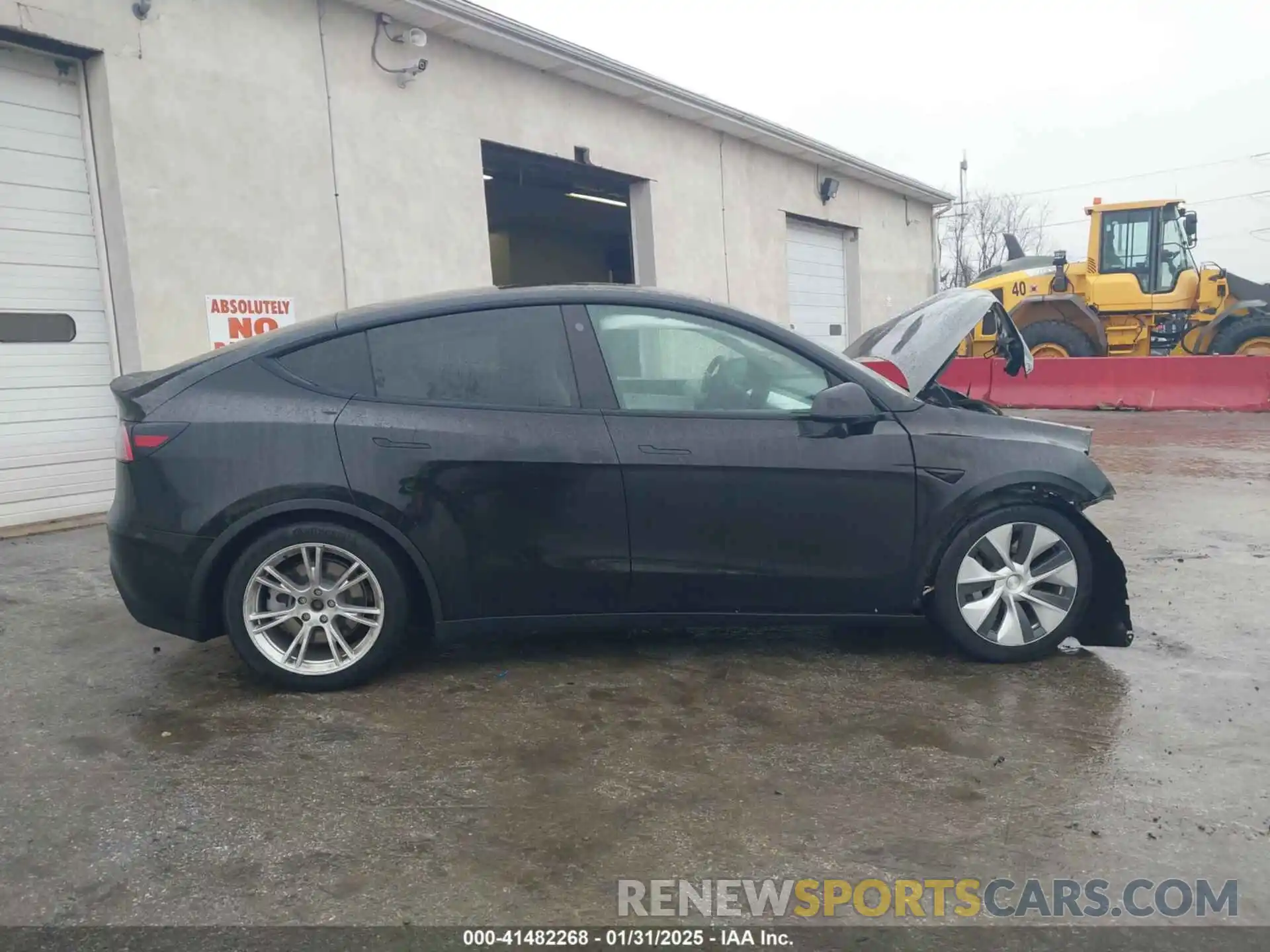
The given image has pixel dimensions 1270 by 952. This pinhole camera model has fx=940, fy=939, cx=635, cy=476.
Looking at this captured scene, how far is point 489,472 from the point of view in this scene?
3.67 m

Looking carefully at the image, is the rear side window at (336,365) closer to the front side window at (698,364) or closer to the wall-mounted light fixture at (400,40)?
the front side window at (698,364)

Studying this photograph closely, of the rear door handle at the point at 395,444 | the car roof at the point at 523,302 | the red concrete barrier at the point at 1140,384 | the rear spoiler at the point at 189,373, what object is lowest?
the red concrete barrier at the point at 1140,384

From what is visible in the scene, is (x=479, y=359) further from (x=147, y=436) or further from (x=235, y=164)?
(x=235, y=164)

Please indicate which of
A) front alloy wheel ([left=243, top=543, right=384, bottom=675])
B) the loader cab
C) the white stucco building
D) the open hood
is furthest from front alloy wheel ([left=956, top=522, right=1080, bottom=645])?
the loader cab

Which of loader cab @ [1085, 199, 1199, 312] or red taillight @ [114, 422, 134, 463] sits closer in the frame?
red taillight @ [114, 422, 134, 463]

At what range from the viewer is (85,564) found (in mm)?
5871

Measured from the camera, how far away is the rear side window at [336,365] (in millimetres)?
3727

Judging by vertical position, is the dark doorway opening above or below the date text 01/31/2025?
above

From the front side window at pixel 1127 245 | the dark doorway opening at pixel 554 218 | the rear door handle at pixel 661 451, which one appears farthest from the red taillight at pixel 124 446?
the front side window at pixel 1127 245

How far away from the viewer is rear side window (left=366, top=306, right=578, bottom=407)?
3.77 meters

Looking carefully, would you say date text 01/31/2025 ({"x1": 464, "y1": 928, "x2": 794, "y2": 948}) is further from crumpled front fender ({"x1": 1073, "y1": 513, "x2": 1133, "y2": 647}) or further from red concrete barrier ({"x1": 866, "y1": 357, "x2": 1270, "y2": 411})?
red concrete barrier ({"x1": 866, "y1": 357, "x2": 1270, "y2": 411})

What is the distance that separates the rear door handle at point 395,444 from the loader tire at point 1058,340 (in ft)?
46.4

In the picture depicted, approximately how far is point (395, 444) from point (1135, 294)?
49.7ft

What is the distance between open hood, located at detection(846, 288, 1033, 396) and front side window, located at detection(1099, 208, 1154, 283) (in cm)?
1164
